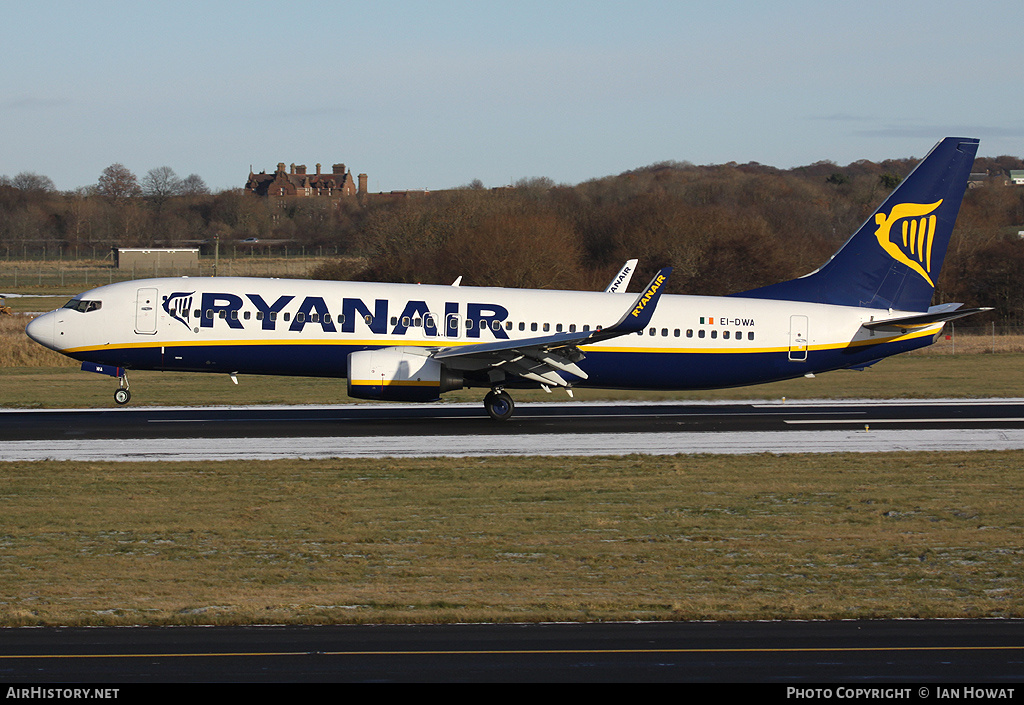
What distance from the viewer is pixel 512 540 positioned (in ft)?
59.3

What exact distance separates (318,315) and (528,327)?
611 cm

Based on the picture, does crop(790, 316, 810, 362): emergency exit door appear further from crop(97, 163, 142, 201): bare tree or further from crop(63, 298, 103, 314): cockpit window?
crop(97, 163, 142, 201): bare tree

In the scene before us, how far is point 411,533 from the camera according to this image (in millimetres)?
18500

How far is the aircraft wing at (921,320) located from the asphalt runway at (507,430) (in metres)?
2.88

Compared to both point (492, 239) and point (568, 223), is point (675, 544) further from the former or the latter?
point (568, 223)

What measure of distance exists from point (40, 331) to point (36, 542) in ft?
51.8

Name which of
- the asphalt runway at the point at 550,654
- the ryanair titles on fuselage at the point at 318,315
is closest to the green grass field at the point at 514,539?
the asphalt runway at the point at 550,654

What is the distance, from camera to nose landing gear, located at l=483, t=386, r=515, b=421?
32.0 m

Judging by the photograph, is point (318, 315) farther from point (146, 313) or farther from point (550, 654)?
point (550, 654)

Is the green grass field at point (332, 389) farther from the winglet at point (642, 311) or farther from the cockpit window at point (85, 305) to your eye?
the winglet at point (642, 311)

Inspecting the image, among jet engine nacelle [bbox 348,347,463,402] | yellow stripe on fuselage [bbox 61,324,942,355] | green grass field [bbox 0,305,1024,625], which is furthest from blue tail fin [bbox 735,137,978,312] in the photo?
jet engine nacelle [bbox 348,347,463,402]

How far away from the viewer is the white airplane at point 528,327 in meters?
30.6

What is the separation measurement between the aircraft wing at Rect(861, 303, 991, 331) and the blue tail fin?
41.2 inches
